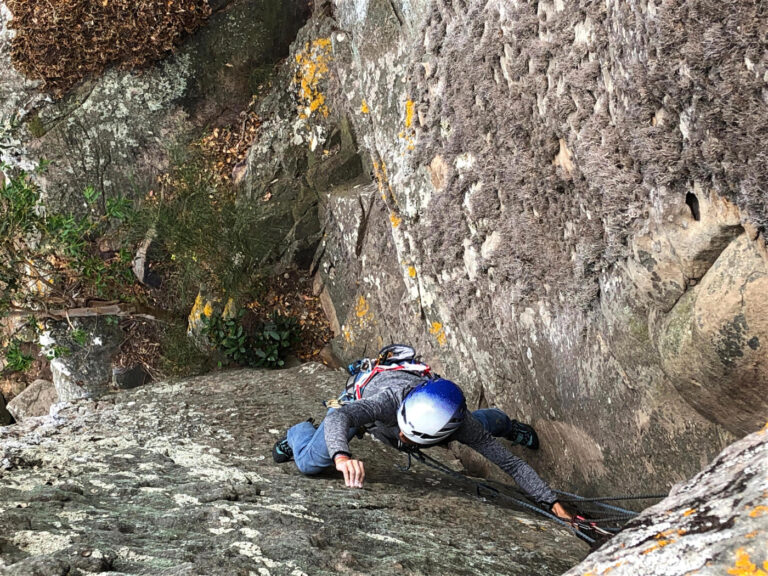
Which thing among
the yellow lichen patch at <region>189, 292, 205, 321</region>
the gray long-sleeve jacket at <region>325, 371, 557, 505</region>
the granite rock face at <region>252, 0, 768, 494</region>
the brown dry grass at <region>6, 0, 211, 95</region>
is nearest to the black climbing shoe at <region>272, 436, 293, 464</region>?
the gray long-sleeve jacket at <region>325, 371, 557, 505</region>

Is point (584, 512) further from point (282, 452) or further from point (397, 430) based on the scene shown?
point (282, 452)

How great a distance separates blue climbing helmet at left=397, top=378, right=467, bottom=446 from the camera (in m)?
4.02

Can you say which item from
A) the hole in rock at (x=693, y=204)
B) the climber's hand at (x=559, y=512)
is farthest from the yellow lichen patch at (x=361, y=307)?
the hole in rock at (x=693, y=204)

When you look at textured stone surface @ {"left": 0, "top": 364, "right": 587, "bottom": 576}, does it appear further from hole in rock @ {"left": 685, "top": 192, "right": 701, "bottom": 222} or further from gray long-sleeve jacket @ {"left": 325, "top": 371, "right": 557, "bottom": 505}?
hole in rock @ {"left": 685, "top": 192, "right": 701, "bottom": 222}

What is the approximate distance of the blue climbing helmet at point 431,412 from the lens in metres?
4.02

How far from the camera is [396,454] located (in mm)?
5234

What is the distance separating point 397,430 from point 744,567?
2997 millimetres

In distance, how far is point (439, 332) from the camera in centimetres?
605

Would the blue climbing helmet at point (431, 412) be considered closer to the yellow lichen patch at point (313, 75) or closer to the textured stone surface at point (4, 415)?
the yellow lichen patch at point (313, 75)

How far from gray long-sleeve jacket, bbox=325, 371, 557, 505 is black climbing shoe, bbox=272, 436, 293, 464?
22.3 inches

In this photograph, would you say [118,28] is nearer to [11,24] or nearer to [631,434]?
[11,24]

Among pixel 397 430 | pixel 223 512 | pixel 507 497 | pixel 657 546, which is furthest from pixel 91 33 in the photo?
pixel 657 546

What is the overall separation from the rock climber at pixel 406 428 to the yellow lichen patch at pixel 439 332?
0.89 m

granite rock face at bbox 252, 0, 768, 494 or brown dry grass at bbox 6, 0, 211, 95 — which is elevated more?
brown dry grass at bbox 6, 0, 211, 95
